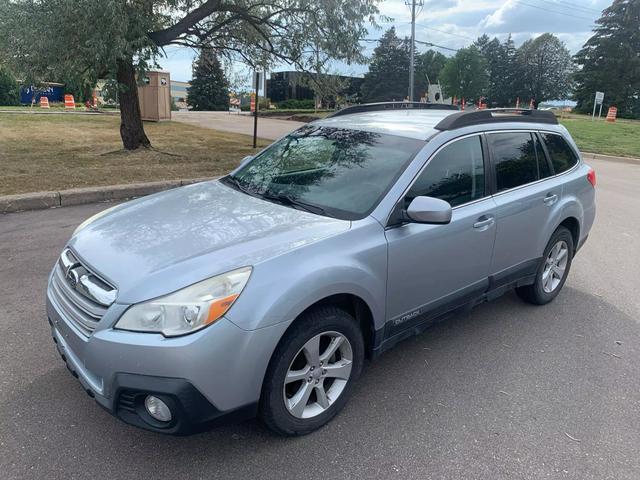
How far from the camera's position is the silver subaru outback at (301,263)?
2285 millimetres

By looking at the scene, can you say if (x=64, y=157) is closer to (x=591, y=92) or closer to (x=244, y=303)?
(x=244, y=303)

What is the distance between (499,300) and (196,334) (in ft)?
10.8

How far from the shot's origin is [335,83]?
1361 centimetres

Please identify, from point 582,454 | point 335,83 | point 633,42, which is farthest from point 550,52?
point 582,454

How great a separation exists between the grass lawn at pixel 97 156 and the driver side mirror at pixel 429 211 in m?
6.79

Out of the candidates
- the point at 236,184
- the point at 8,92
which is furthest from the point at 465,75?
the point at 236,184

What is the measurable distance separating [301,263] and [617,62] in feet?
214

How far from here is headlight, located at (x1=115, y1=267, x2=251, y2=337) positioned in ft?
7.43

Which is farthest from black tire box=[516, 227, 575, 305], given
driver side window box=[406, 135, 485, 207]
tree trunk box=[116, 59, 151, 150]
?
tree trunk box=[116, 59, 151, 150]

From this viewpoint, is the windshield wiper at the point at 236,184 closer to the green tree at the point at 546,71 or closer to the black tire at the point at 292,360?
the black tire at the point at 292,360

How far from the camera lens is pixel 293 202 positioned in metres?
3.21

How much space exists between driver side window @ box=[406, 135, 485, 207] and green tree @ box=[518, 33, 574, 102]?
8861cm

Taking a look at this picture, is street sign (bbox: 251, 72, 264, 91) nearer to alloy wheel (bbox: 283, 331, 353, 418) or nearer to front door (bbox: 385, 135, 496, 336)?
front door (bbox: 385, 135, 496, 336)

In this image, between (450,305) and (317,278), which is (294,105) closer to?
(450,305)
